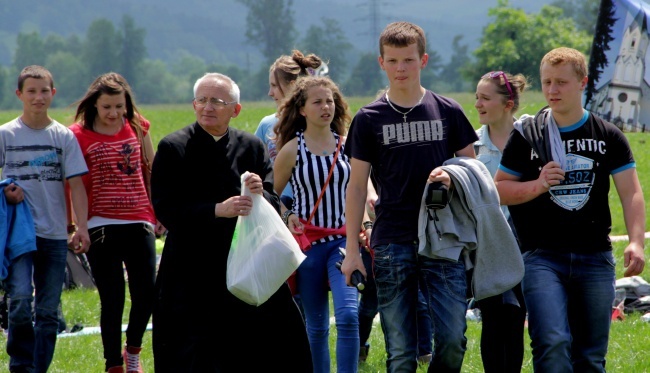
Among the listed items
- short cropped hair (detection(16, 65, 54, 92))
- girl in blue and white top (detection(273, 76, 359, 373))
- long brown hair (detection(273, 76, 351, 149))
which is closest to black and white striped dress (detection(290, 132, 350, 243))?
girl in blue and white top (detection(273, 76, 359, 373))

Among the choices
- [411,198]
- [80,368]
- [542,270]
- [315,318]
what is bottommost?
[80,368]

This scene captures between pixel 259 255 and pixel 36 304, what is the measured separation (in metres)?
2.12

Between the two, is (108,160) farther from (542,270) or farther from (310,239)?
(542,270)

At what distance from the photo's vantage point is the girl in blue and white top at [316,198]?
616 cm

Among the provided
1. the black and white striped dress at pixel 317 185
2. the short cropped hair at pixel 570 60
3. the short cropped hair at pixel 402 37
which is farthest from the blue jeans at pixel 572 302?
the black and white striped dress at pixel 317 185

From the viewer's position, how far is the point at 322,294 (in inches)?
252

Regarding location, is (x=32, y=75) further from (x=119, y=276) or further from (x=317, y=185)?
(x=317, y=185)

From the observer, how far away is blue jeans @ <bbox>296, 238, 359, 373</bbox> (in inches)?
243

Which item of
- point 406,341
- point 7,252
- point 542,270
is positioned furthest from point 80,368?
point 542,270

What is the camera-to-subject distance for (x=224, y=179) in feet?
19.0

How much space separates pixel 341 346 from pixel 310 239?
75 centimetres

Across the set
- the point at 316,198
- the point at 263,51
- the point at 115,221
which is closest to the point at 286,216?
the point at 316,198

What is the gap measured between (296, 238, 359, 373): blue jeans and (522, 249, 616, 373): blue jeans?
1.32 m

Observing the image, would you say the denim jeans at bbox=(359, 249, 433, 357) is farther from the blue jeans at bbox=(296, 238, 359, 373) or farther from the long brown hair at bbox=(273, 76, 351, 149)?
the long brown hair at bbox=(273, 76, 351, 149)
